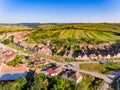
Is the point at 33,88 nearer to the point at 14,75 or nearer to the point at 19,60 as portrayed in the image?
the point at 14,75

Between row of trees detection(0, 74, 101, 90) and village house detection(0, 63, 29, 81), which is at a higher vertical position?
row of trees detection(0, 74, 101, 90)

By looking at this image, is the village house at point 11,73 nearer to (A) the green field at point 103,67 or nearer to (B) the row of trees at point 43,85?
(B) the row of trees at point 43,85

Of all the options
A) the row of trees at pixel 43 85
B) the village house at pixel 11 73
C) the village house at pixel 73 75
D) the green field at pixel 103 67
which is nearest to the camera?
the row of trees at pixel 43 85

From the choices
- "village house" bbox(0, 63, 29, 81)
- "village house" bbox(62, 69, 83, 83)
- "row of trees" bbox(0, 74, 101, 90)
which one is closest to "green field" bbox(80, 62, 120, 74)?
"village house" bbox(62, 69, 83, 83)

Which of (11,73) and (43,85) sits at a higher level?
(43,85)

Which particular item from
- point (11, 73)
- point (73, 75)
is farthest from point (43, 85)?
point (11, 73)

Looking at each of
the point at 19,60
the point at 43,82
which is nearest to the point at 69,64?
the point at 19,60

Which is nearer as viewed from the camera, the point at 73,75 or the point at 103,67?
the point at 73,75

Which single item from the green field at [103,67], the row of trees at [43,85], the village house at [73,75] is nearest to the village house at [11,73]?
the row of trees at [43,85]

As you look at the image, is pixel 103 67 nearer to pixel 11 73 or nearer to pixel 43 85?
pixel 43 85

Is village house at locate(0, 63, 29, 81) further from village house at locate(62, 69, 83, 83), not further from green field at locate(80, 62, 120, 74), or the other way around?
green field at locate(80, 62, 120, 74)

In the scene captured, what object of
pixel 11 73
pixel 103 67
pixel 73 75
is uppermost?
pixel 73 75
